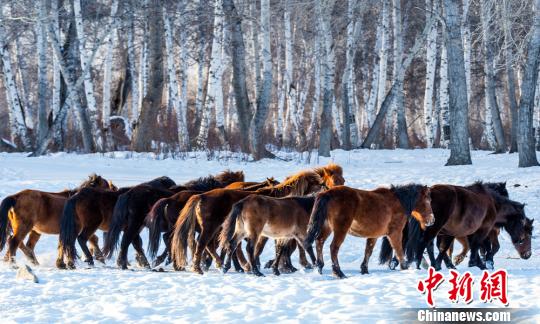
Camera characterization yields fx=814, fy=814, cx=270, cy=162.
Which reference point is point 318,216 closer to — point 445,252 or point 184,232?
point 184,232

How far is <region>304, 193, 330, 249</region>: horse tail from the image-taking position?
1002cm

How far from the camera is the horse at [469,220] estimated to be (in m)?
11.0

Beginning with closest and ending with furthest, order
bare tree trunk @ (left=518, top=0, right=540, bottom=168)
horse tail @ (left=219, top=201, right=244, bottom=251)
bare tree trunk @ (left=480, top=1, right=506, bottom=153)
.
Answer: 1. horse tail @ (left=219, top=201, right=244, bottom=251)
2. bare tree trunk @ (left=518, top=0, right=540, bottom=168)
3. bare tree trunk @ (left=480, top=1, right=506, bottom=153)

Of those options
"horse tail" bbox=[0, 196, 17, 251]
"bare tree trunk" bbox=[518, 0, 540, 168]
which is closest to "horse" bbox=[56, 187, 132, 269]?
"horse tail" bbox=[0, 196, 17, 251]

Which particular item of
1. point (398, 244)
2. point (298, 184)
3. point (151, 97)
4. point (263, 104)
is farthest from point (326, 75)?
point (398, 244)

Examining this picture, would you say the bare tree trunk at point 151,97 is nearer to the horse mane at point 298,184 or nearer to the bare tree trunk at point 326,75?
the bare tree trunk at point 326,75

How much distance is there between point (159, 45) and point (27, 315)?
2012 cm

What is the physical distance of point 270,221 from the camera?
33.9ft

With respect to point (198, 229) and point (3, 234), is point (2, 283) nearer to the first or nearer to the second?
point (3, 234)

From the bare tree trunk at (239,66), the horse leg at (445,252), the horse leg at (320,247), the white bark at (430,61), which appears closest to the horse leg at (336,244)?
the horse leg at (320,247)

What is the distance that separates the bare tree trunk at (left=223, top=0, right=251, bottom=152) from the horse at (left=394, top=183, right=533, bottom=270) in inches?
552

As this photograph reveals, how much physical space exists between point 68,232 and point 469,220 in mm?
5544

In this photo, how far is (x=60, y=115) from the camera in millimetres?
26469

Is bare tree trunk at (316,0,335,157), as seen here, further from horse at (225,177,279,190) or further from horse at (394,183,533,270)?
horse at (394,183,533,270)
